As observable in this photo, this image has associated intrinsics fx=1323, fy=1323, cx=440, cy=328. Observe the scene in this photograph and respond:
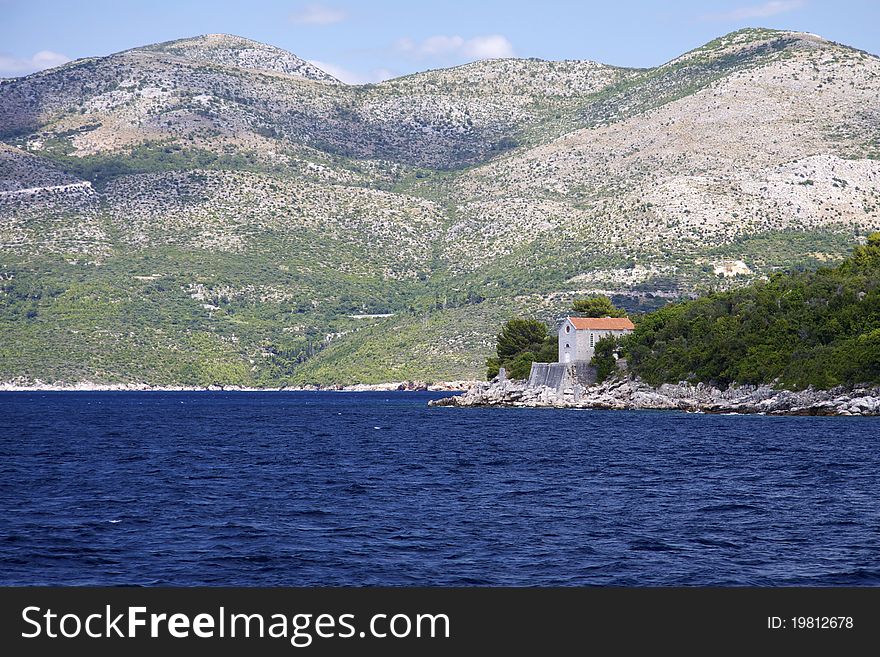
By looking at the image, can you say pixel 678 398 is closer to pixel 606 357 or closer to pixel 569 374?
pixel 606 357

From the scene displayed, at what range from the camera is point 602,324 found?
413ft

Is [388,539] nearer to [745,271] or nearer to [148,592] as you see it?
[148,592]

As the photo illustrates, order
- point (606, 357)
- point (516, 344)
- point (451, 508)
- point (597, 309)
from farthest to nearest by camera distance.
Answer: point (516, 344), point (597, 309), point (606, 357), point (451, 508)

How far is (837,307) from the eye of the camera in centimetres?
10794

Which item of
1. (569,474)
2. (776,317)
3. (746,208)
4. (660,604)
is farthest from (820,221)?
(660,604)

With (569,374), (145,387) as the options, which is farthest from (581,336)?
(145,387)

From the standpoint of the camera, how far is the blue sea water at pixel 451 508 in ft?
103

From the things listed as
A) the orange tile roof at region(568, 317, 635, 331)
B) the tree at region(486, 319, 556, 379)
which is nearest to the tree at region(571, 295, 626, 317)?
the tree at region(486, 319, 556, 379)

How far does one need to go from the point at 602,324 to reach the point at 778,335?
2191cm

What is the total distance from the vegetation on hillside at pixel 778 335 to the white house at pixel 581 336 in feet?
11.0

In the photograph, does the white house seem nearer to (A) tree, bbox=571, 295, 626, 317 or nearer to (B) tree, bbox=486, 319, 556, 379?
(B) tree, bbox=486, 319, 556, 379

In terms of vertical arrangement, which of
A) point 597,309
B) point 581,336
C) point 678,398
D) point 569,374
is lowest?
point 678,398

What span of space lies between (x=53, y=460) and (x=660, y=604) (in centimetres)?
4753

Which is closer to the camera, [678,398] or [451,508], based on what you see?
[451,508]
